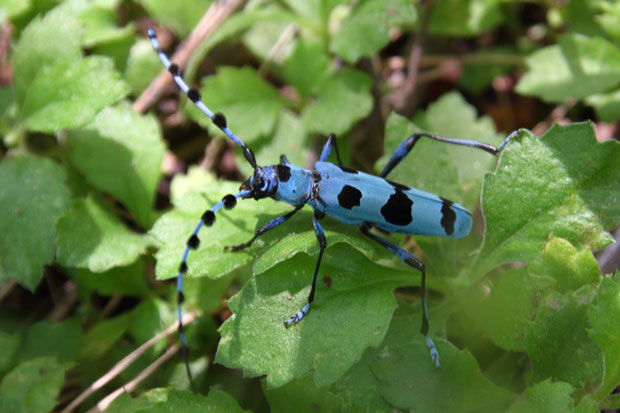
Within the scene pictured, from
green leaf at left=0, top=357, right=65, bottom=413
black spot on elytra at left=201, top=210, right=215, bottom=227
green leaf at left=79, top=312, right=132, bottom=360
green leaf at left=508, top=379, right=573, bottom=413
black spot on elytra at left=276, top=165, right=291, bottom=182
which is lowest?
green leaf at left=79, top=312, right=132, bottom=360

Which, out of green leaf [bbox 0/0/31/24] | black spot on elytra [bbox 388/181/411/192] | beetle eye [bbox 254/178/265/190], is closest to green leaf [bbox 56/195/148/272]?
beetle eye [bbox 254/178/265/190]

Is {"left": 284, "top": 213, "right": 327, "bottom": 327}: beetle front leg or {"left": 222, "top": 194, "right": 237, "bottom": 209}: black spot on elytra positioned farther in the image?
{"left": 222, "top": 194, "right": 237, "bottom": 209}: black spot on elytra

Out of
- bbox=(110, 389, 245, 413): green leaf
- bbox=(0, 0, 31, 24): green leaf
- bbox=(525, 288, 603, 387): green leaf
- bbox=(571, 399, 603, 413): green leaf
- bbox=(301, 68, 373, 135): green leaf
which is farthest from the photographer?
bbox=(0, 0, 31, 24): green leaf

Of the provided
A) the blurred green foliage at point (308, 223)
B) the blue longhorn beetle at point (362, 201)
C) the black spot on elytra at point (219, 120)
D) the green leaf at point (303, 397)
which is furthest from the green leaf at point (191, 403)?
the black spot on elytra at point (219, 120)

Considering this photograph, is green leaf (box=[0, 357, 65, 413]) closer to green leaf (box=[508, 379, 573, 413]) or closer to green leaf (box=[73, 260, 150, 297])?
green leaf (box=[73, 260, 150, 297])

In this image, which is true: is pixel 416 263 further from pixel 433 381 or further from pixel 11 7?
pixel 11 7

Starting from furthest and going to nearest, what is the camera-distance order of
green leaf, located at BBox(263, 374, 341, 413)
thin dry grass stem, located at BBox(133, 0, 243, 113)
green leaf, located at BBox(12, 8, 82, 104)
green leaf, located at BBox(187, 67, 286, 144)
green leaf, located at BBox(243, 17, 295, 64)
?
green leaf, located at BBox(243, 17, 295, 64) < thin dry grass stem, located at BBox(133, 0, 243, 113) < green leaf, located at BBox(187, 67, 286, 144) < green leaf, located at BBox(12, 8, 82, 104) < green leaf, located at BBox(263, 374, 341, 413)

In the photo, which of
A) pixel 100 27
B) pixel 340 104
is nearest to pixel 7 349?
pixel 100 27
